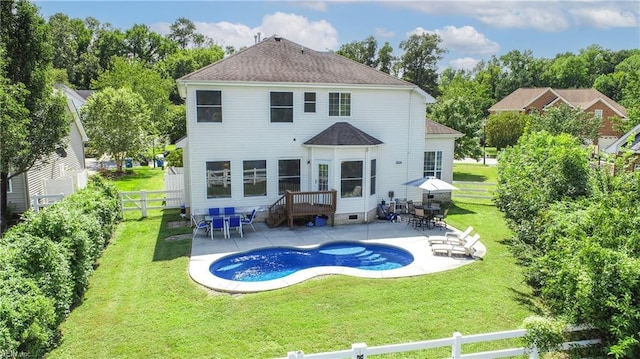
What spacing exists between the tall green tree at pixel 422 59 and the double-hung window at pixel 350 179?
52.7 meters

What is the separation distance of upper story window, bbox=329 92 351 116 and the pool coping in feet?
17.8

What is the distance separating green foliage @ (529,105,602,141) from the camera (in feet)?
119

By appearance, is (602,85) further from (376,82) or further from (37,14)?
(37,14)

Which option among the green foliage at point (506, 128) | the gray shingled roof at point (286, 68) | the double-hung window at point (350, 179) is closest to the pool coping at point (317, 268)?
the double-hung window at point (350, 179)

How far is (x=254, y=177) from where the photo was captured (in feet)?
60.4

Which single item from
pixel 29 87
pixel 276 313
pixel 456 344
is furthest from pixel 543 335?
pixel 29 87

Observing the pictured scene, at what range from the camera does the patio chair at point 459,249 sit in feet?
46.8

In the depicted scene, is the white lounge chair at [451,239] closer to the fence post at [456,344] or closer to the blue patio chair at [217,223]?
the fence post at [456,344]

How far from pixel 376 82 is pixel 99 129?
23.9 metres

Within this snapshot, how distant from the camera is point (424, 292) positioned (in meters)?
11.2

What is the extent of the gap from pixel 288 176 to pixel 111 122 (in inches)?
806

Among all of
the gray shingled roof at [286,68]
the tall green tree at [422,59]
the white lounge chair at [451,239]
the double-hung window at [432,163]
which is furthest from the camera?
the tall green tree at [422,59]

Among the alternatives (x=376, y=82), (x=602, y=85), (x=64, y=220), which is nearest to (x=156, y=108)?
(x=376, y=82)

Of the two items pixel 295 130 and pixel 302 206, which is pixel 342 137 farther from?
pixel 302 206
